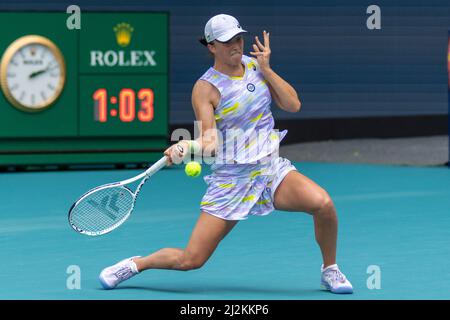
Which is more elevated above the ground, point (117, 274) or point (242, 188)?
point (242, 188)

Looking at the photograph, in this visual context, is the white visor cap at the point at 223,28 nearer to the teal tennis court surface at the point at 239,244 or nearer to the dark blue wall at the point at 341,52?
the teal tennis court surface at the point at 239,244

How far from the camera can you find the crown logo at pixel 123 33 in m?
17.0

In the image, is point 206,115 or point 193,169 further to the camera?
point 206,115

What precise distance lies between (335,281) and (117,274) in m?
1.36

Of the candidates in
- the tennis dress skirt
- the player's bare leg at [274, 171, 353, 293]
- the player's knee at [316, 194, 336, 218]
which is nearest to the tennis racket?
the tennis dress skirt

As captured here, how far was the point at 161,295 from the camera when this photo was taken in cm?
813

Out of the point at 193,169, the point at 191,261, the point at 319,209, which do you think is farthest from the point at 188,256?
the point at 319,209

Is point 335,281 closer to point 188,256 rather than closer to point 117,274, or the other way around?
point 188,256

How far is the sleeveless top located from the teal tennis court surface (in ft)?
2.80

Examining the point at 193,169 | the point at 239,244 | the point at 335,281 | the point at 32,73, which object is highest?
the point at 32,73

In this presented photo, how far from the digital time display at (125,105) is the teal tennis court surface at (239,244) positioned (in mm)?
1281

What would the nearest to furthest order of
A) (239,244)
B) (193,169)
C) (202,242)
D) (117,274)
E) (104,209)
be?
(193,169) → (104,209) → (202,242) → (117,274) → (239,244)

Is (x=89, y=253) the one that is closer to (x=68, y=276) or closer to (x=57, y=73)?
(x=68, y=276)

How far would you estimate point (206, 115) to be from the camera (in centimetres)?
803
